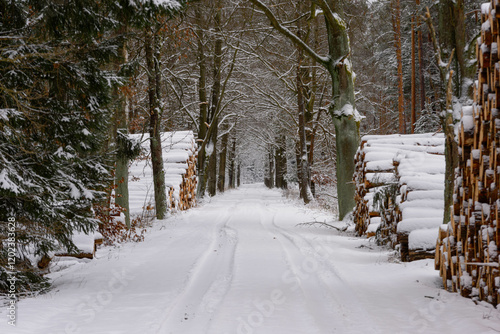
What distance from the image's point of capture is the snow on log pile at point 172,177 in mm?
14470

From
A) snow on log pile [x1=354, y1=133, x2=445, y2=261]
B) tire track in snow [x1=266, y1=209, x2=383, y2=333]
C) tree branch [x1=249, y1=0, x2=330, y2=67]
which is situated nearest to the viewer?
tire track in snow [x1=266, y1=209, x2=383, y2=333]

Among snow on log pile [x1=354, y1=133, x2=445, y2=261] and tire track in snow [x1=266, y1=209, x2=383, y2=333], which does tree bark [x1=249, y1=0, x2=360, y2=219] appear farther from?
tire track in snow [x1=266, y1=209, x2=383, y2=333]

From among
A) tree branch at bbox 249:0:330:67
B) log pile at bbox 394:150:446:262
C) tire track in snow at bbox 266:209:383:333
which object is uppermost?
tree branch at bbox 249:0:330:67

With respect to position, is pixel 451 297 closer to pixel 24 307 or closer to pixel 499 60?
pixel 499 60

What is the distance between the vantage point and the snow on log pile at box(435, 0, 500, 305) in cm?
373

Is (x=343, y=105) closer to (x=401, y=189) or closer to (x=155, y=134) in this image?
(x=401, y=189)

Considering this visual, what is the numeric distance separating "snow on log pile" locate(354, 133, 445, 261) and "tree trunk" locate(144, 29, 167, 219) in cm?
614

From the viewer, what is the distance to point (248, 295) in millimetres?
4699

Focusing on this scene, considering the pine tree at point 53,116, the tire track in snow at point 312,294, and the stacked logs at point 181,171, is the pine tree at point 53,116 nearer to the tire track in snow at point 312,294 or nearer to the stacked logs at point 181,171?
the tire track in snow at point 312,294

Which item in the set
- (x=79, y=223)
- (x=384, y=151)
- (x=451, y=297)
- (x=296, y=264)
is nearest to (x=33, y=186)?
(x=79, y=223)

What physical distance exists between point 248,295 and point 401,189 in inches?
157

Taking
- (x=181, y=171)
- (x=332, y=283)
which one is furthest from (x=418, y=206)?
(x=181, y=171)

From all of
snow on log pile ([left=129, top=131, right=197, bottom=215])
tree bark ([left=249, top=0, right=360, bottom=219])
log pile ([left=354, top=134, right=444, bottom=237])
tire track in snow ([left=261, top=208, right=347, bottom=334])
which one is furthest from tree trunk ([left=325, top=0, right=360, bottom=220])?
snow on log pile ([left=129, top=131, right=197, bottom=215])

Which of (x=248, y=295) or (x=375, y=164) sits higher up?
(x=375, y=164)
